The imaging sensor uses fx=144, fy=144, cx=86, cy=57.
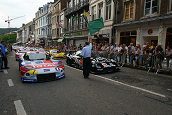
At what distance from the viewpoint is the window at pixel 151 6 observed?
13539mm

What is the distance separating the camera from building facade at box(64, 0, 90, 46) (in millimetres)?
26266

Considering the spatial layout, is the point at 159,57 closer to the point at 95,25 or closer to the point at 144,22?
the point at 144,22

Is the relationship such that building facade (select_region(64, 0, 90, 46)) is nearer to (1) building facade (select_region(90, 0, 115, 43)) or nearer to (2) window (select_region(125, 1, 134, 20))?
(1) building facade (select_region(90, 0, 115, 43))

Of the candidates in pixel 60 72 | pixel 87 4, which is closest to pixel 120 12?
pixel 87 4

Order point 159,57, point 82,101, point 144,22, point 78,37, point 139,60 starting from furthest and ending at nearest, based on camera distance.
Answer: point 78,37
point 144,22
point 139,60
point 159,57
point 82,101

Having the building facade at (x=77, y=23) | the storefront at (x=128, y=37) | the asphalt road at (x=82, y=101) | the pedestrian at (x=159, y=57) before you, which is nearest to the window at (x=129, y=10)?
the storefront at (x=128, y=37)

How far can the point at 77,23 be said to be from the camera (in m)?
30.3

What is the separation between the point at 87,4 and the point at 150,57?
754 inches

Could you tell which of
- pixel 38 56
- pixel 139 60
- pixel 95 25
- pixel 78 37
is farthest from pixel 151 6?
pixel 78 37

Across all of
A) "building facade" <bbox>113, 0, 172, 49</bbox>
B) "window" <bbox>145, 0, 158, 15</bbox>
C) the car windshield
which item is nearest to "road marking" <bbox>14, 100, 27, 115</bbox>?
the car windshield

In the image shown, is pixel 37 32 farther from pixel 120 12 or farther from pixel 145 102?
pixel 145 102

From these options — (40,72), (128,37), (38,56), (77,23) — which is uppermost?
(77,23)

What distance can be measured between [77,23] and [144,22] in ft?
59.9

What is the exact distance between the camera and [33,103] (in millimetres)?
3885
